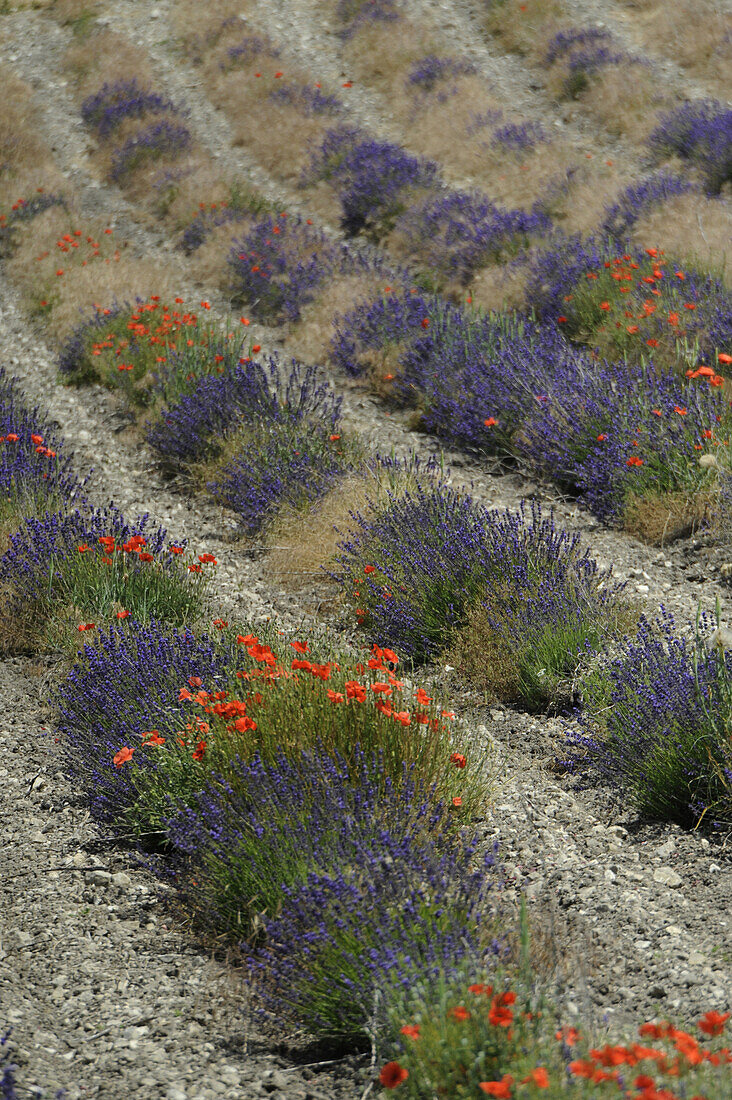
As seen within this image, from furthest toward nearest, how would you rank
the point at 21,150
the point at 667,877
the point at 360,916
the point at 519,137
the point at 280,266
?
the point at 21,150
the point at 519,137
the point at 280,266
the point at 667,877
the point at 360,916

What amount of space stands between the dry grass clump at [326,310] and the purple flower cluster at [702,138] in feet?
14.8

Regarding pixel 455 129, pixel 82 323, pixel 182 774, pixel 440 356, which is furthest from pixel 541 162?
pixel 182 774

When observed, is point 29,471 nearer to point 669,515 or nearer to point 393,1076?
point 669,515

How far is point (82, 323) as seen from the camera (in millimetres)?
10469

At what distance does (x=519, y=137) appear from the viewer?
13.9 m

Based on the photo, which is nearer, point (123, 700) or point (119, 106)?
point (123, 700)

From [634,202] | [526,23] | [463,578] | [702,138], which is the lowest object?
[463,578]

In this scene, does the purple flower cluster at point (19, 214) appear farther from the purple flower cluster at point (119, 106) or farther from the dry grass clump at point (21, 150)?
the purple flower cluster at point (119, 106)

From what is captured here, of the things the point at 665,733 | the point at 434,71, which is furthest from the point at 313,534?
the point at 434,71

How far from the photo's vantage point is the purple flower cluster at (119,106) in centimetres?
1834

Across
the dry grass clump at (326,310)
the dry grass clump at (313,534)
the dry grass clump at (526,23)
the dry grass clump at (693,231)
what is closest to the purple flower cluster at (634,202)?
the dry grass clump at (693,231)

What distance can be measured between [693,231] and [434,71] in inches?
445

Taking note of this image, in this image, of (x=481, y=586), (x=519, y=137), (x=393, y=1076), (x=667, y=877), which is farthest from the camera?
(x=519, y=137)

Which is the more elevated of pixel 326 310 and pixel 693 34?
pixel 693 34
